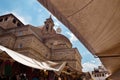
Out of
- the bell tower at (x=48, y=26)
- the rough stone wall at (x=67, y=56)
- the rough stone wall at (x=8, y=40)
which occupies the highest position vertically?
the rough stone wall at (x=8, y=40)

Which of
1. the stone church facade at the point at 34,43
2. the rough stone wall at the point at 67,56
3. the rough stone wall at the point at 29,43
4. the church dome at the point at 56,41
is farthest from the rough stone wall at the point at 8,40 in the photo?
the rough stone wall at the point at 67,56

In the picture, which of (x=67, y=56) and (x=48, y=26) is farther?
(x=48, y=26)

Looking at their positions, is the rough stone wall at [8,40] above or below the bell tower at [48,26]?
above

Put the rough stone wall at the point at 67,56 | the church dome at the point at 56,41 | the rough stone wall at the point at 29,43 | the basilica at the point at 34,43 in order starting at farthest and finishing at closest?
the church dome at the point at 56,41, the rough stone wall at the point at 67,56, the basilica at the point at 34,43, the rough stone wall at the point at 29,43

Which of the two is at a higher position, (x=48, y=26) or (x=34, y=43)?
(x=34, y=43)

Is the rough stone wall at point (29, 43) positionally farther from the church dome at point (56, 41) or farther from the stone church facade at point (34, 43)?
the church dome at point (56, 41)

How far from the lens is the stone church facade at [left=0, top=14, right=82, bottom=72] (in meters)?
30.3

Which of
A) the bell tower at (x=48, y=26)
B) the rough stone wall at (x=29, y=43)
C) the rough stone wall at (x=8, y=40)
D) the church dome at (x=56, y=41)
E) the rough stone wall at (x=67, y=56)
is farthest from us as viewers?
the bell tower at (x=48, y=26)

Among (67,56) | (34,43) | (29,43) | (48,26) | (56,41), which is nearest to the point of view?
(29,43)

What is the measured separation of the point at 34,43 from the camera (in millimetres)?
30750

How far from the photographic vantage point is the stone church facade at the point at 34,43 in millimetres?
30272

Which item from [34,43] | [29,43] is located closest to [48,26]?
[34,43]

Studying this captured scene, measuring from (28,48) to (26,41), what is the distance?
215 centimetres

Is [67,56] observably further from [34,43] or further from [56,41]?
[34,43]
